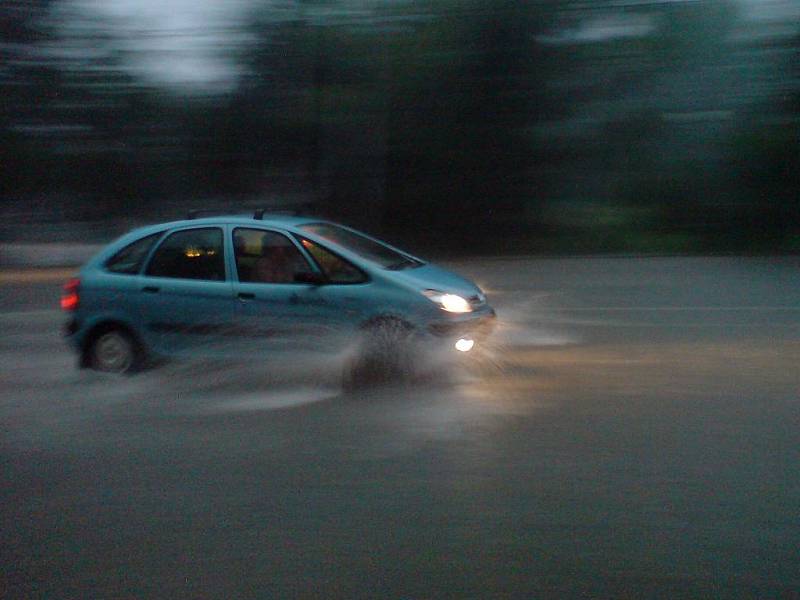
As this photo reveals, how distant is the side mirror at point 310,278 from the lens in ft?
27.0

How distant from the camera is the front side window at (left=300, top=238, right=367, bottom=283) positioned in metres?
8.23

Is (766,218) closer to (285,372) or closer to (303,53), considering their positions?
(303,53)

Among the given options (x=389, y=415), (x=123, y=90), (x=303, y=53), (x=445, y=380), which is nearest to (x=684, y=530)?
(x=389, y=415)

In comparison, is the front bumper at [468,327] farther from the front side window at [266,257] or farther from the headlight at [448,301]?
the front side window at [266,257]

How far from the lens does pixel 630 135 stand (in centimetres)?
1681

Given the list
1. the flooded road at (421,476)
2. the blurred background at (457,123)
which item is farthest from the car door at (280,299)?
the blurred background at (457,123)

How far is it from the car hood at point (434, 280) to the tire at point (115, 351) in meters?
2.49

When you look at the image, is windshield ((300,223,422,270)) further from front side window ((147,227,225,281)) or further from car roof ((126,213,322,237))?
front side window ((147,227,225,281))

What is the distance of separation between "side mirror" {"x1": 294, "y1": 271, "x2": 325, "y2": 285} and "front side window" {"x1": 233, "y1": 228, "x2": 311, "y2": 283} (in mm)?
38

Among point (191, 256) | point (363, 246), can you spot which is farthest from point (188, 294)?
point (363, 246)

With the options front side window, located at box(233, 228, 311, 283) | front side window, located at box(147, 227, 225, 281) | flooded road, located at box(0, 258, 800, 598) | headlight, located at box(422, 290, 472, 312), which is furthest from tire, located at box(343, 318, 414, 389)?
front side window, located at box(147, 227, 225, 281)

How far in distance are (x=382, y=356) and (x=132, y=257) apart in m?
2.58

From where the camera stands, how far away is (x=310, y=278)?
27.1ft

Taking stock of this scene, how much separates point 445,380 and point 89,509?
144 inches
